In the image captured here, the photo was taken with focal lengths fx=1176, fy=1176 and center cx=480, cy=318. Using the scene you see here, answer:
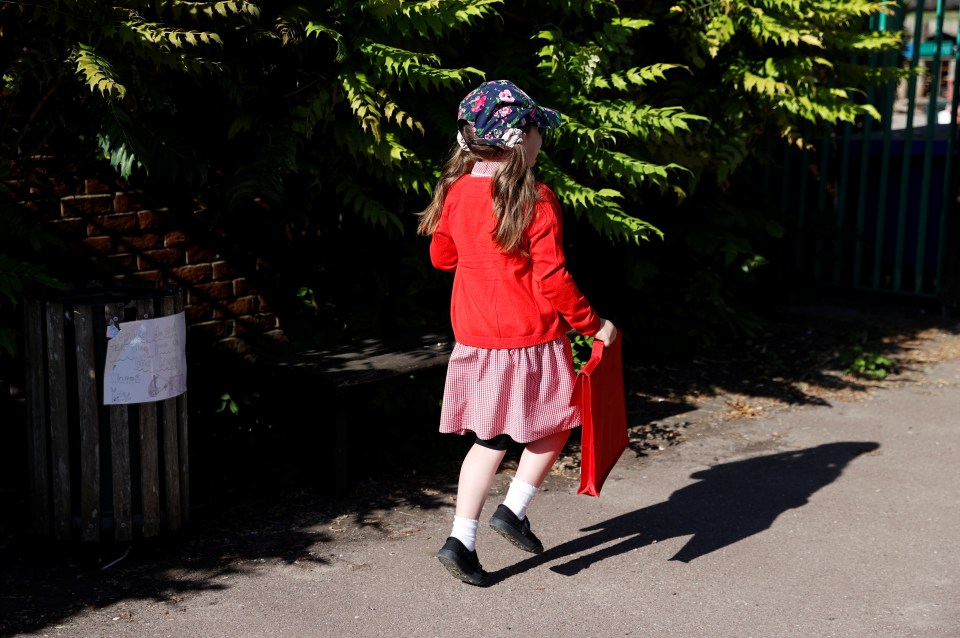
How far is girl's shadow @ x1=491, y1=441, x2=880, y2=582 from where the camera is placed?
16.2ft

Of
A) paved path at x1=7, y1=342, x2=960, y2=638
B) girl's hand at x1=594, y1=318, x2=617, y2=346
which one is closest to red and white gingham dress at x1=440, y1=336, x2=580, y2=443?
girl's hand at x1=594, y1=318, x2=617, y2=346

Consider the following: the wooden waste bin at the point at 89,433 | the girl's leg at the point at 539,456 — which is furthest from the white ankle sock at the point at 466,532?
the wooden waste bin at the point at 89,433

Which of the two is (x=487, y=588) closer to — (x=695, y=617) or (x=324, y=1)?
(x=695, y=617)

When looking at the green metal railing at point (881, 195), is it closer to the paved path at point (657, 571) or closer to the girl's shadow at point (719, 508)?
the girl's shadow at point (719, 508)

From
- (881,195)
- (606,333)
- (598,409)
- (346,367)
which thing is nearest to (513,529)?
(598,409)

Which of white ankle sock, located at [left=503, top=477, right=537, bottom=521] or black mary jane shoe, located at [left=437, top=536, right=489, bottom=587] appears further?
white ankle sock, located at [left=503, top=477, right=537, bottom=521]

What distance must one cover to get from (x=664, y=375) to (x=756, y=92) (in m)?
1.93

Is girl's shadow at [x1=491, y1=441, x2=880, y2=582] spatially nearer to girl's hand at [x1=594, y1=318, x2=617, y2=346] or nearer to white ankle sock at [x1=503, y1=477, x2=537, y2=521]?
white ankle sock at [x1=503, y1=477, x2=537, y2=521]

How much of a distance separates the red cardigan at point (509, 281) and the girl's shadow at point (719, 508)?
3.29 feet

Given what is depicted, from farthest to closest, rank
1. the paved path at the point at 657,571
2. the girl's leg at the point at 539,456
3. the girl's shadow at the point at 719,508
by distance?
the girl's shadow at the point at 719,508 → the girl's leg at the point at 539,456 → the paved path at the point at 657,571

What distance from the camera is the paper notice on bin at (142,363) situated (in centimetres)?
467

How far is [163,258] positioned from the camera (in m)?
6.07

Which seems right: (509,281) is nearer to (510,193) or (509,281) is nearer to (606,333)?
(510,193)

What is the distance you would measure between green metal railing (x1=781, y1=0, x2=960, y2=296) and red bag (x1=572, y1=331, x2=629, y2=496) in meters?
5.81
